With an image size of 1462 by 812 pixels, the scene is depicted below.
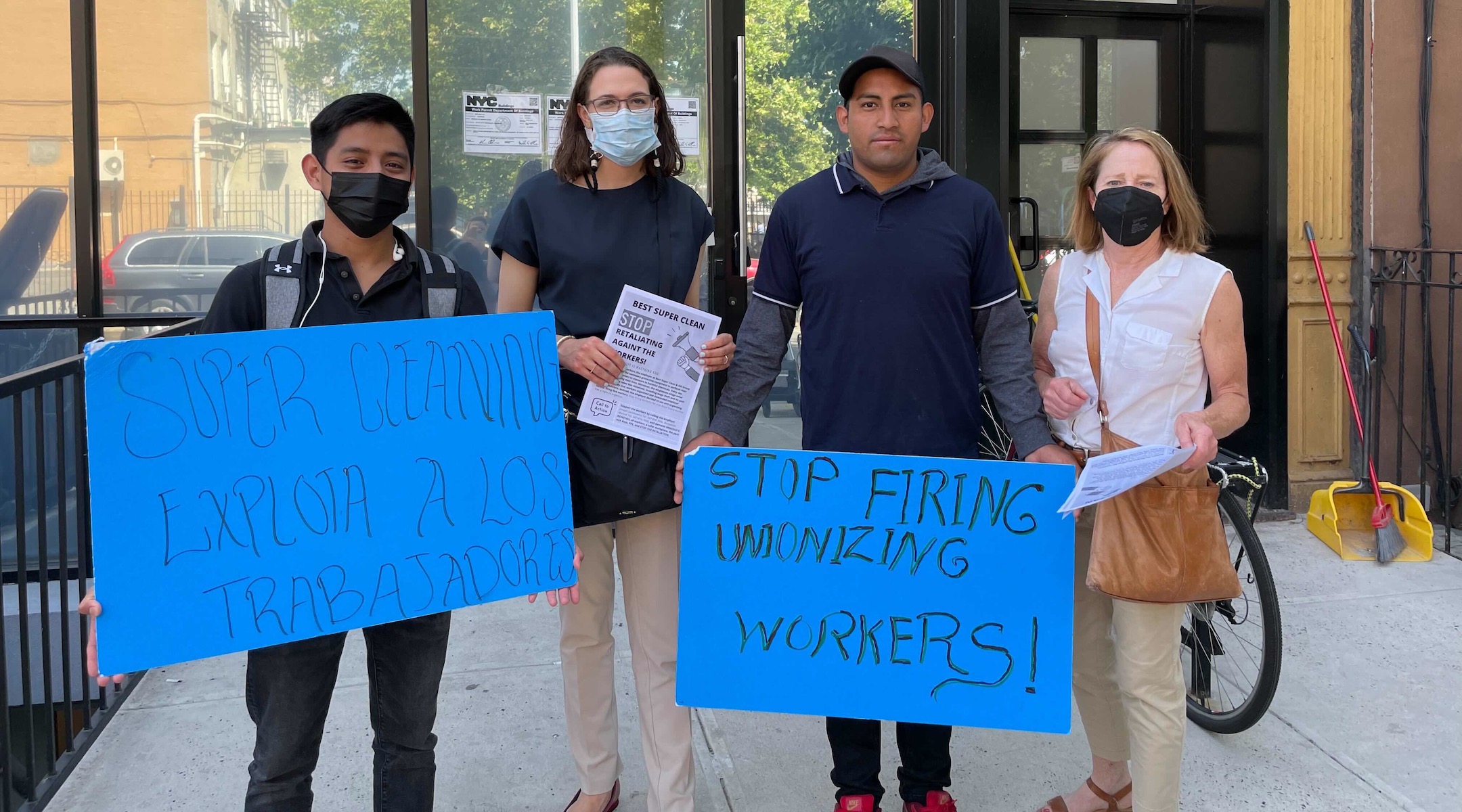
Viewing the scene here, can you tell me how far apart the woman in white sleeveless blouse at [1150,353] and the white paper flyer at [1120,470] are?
0.69 feet

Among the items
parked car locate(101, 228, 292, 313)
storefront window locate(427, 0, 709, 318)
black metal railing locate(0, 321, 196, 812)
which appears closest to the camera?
black metal railing locate(0, 321, 196, 812)

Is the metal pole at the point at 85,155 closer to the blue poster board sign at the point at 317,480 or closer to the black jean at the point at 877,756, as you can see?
the blue poster board sign at the point at 317,480

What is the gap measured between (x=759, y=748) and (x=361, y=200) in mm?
2101

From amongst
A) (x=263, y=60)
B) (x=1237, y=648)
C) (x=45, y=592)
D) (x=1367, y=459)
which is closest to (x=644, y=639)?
(x=45, y=592)

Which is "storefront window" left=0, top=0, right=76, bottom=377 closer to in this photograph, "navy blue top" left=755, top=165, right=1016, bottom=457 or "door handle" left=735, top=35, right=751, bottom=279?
"door handle" left=735, top=35, right=751, bottom=279

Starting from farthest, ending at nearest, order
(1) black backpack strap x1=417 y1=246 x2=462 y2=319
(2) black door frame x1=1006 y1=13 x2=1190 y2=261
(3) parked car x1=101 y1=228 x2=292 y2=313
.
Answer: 1. (2) black door frame x1=1006 y1=13 x2=1190 y2=261
2. (3) parked car x1=101 y1=228 x2=292 y2=313
3. (1) black backpack strap x1=417 y1=246 x2=462 y2=319

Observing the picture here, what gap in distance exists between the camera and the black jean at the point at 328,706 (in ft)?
7.14

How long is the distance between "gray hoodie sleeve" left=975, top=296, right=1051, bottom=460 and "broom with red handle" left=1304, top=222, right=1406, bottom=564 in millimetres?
3330

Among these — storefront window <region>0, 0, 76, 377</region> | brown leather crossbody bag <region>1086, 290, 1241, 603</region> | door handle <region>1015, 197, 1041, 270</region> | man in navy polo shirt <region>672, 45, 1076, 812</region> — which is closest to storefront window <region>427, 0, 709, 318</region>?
storefront window <region>0, 0, 76, 377</region>

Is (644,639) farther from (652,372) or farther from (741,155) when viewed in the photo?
(741,155)

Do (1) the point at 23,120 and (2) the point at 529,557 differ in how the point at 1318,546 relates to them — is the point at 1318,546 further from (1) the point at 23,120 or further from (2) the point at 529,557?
(1) the point at 23,120

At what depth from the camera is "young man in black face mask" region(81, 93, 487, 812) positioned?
217 centimetres

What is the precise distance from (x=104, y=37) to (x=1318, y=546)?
19.8 feet

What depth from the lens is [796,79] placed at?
17.5 ft
